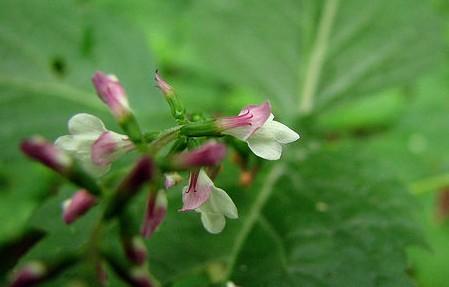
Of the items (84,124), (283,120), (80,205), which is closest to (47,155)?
(80,205)

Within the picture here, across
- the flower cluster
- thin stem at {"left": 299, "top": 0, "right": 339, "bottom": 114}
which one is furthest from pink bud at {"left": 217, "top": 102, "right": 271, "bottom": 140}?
thin stem at {"left": 299, "top": 0, "right": 339, "bottom": 114}

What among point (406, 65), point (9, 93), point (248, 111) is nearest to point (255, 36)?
point (406, 65)

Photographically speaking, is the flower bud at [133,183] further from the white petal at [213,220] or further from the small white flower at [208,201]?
the white petal at [213,220]

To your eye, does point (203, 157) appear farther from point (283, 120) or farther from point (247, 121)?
point (283, 120)

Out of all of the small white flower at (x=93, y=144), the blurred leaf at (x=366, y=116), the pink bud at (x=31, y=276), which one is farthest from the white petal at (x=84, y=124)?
the blurred leaf at (x=366, y=116)

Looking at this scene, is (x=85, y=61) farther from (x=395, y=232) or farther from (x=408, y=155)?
(x=408, y=155)

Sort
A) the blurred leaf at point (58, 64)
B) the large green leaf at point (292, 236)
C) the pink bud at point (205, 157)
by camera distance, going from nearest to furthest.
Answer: the pink bud at point (205, 157) → the large green leaf at point (292, 236) → the blurred leaf at point (58, 64)
